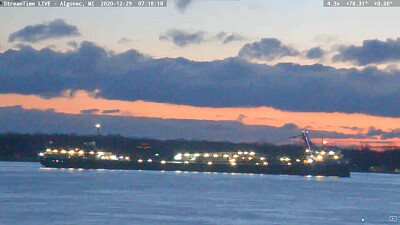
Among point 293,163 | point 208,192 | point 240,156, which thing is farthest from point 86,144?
point 208,192

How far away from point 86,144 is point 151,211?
11834cm

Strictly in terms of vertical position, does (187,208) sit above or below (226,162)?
below

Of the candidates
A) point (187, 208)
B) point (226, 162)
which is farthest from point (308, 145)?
point (187, 208)

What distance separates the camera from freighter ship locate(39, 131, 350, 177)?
15188cm

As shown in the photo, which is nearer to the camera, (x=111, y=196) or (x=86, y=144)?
(x=111, y=196)

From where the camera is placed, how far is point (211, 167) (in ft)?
555

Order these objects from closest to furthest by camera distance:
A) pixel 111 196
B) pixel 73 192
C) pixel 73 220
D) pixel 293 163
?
pixel 73 220, pixel 111 196, pixel 73 192, pixel 293 163

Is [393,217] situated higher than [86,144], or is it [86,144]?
[86,144]

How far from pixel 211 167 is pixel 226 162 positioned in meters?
3.68

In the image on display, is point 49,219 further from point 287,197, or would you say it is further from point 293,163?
point 293,163

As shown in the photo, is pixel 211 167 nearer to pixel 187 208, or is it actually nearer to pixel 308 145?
pixel 308 145

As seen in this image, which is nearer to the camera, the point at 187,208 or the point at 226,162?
the point at 187,208

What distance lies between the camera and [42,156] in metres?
175

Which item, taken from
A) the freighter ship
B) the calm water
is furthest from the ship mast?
the calm water
